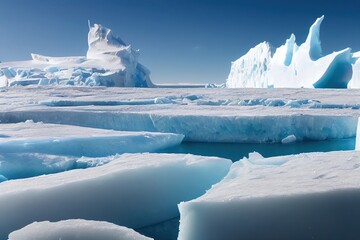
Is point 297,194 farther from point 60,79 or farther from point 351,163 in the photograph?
point 60,79

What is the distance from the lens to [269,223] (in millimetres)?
2039

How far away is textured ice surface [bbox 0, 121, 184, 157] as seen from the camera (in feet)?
16.8

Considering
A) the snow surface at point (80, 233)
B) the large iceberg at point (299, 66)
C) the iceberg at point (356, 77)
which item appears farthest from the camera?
the large iceberg at point (299, 66)

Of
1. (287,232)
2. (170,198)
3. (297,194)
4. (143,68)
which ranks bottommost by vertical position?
(170,198)

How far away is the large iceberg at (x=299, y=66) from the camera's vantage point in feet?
55.0

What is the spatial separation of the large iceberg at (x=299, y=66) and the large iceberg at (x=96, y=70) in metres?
8.53

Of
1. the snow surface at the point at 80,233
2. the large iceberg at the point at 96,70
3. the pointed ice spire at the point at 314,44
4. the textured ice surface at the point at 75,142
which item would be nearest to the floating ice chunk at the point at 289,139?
the textured ice surface at the point at 75,142

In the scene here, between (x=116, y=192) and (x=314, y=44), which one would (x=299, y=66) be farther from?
(x=116, y=192)

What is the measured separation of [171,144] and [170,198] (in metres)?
3.27

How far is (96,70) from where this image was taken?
2708 cm

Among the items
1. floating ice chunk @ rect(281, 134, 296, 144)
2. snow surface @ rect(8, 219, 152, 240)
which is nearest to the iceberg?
floating ice chunk @ rect(281, 134, 296, 144)

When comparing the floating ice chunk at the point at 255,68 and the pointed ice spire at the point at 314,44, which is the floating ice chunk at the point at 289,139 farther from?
the floating ice chunk at the point at 255,68

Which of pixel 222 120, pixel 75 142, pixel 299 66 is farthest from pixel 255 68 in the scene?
pixel 75 142

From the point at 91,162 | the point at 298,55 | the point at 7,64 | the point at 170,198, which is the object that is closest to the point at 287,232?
the point at 170,198
